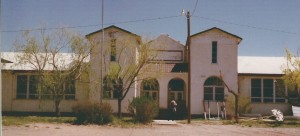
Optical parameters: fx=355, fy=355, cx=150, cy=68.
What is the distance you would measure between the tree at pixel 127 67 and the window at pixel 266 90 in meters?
9.54

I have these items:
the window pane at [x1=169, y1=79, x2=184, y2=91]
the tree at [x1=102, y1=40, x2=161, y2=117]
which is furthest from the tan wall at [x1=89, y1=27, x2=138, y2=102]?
the window pane at [x1=169, y1=79, x2=184, y2=91]

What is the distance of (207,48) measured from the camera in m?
31.0

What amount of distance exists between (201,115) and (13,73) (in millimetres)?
16535

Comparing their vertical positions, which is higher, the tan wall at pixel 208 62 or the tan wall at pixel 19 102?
the tan wall at pixel 208 62

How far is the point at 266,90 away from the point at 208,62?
6.06 metres

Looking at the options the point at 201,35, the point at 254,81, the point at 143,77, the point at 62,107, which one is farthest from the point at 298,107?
the point at 62,107

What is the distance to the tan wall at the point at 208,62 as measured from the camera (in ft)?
100

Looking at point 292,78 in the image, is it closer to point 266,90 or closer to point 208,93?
point 266,90

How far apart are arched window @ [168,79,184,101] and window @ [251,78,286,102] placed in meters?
6.42

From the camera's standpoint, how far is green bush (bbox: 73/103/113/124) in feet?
70.8

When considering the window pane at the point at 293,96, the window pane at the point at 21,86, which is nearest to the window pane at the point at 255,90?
the window pane at the point at 293,96

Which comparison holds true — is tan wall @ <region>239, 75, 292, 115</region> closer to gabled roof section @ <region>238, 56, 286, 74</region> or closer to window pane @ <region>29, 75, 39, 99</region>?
gabled roof section @ <region>238, 56, 286, 74</region>

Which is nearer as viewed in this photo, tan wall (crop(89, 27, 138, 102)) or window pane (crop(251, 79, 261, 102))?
tan wall (crop(89, 27, 138, 102))

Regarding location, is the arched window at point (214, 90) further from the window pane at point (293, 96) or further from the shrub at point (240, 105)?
the window pane at point (293, 96)
